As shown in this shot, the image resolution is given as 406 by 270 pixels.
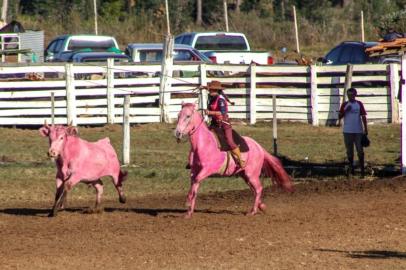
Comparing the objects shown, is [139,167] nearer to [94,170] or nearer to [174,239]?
[94,170]

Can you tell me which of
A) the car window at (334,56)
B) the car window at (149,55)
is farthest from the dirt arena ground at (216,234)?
the car window at (149,55)

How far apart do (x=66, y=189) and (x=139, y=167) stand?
6.16 m

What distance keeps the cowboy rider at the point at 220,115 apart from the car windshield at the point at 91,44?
22321 mm

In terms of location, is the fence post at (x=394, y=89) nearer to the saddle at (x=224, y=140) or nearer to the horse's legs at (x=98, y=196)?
the saddle at (x=224, y=140)

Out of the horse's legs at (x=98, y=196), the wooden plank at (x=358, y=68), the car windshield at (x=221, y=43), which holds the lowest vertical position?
the horse's legs at (x=98, y=196)

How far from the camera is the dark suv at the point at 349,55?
104 ft

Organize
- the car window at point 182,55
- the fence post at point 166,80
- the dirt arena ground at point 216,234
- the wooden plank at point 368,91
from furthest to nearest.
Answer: the car window at point 182,55 < the wooden plank at point 368,91 < the fence post at point 166,80 < the dirt arena ground at point 216,234

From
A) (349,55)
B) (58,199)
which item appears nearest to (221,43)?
(349,55)

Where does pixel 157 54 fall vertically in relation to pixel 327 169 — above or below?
above

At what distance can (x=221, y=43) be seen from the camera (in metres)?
37.3

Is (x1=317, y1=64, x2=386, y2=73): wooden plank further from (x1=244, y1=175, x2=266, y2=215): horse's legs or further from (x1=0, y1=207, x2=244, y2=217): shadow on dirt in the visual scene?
(x1=244, y1=175, x2=266, y2=215): horse's legs

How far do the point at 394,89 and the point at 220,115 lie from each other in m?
14.1

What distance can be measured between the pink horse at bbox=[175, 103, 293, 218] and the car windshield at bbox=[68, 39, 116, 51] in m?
22.7

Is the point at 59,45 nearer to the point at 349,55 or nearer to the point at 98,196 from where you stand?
the point at 349,55
